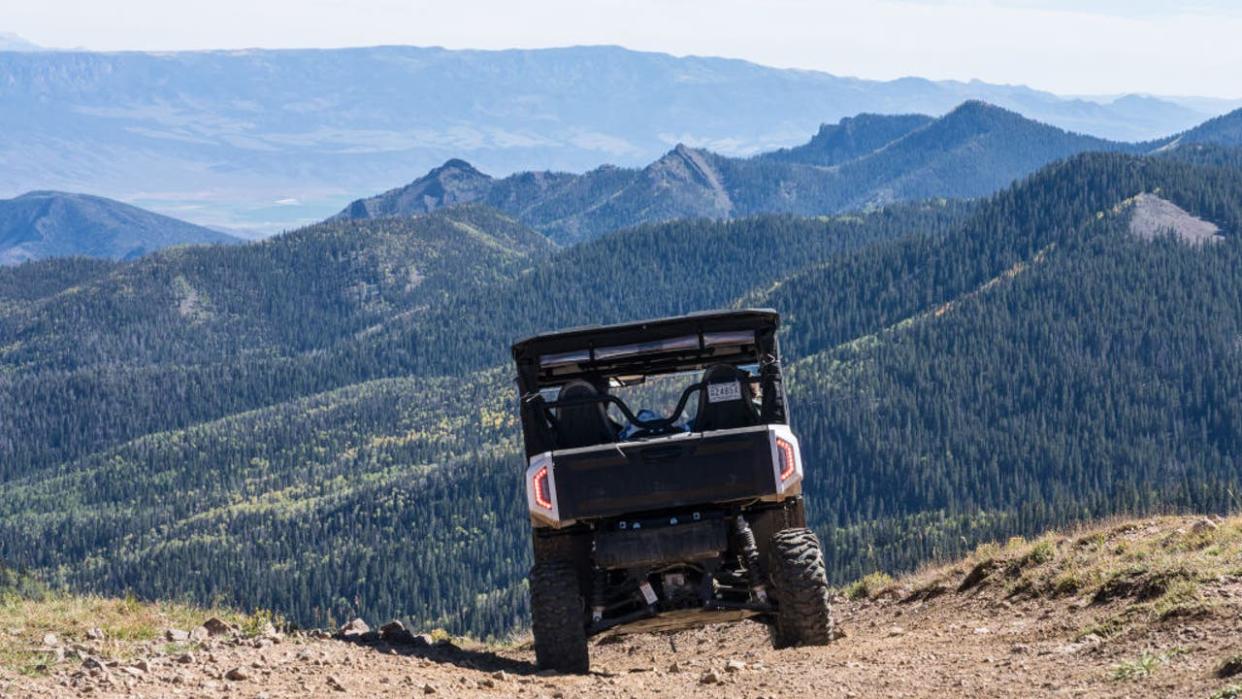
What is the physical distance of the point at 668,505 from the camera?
655 inches

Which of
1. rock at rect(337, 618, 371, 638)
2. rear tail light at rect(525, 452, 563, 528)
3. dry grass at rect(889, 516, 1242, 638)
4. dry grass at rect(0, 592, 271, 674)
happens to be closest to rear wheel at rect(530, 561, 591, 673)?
rear tail light at rect(525, 452, 563, 528)

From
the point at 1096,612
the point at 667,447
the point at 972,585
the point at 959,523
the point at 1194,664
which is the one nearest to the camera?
the point at 1194,664

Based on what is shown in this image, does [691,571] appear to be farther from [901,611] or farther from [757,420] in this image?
[901,611]

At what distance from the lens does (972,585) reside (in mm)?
20422

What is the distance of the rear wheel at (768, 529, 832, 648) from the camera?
16.9 metres

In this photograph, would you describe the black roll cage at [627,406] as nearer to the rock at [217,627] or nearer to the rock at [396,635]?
the rock at [396,635]

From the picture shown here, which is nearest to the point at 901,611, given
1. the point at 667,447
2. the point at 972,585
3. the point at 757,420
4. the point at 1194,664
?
the point at 972,585

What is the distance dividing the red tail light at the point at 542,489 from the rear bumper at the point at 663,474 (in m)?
0.05

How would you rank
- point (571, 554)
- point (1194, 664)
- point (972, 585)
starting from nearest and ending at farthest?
point (1194, 664) < point (571, 554) < point (972, 585)

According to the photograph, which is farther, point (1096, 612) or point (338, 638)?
point (338, 638)

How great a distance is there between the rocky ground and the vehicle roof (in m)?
3.76

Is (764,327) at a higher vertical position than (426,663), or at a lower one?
higher

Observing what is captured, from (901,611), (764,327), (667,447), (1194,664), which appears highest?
→ (764,327)

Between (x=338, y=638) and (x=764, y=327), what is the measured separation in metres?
6.35
